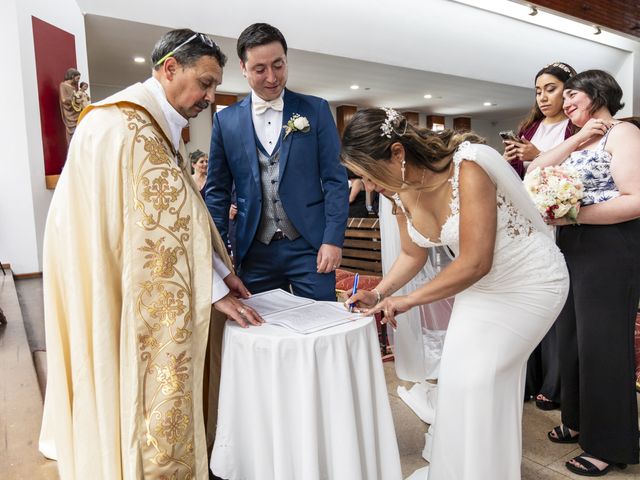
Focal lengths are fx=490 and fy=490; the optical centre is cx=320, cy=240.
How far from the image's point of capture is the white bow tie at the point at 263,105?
2242 mm

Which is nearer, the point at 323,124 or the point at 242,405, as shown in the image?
A: the point at 242,405

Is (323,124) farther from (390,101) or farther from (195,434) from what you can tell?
(390,101)

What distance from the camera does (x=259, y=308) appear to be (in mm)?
1861

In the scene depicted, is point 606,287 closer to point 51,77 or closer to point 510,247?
point 510,247

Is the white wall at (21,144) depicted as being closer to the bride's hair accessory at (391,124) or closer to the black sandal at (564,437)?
the bride's hair accessory at (391,124)

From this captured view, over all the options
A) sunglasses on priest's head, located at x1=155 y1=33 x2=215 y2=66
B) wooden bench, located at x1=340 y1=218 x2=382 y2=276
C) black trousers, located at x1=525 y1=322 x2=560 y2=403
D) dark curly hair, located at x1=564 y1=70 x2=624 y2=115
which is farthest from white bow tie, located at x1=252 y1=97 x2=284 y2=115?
wooden bench, located at x1=340 y1=218 x2=382 y2=276

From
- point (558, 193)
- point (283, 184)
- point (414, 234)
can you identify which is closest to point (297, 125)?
point (283, 184)

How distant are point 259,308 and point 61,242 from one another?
715 millimetres

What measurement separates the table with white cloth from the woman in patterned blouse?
1.13 m

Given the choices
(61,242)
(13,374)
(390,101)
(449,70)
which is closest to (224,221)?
(61,242)

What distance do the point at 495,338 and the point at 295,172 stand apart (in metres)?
1.11

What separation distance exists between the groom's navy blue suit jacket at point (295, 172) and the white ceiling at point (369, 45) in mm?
4904

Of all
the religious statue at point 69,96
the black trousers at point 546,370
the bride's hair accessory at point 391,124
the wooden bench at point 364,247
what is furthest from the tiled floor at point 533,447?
the religious statue at point 69,96

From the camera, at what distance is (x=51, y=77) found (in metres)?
5.41
